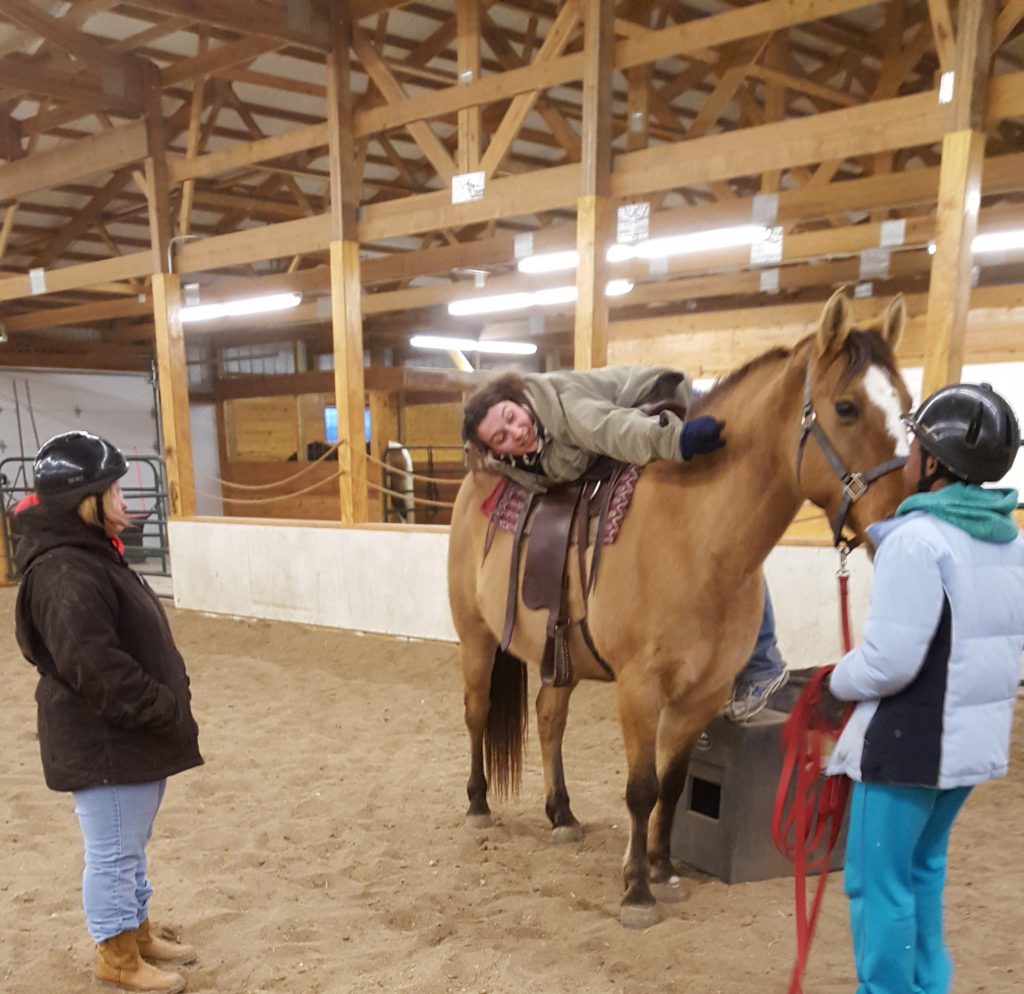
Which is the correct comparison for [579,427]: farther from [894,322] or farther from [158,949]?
[158,949]

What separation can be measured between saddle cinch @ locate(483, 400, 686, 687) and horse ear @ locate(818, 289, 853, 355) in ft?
1.94

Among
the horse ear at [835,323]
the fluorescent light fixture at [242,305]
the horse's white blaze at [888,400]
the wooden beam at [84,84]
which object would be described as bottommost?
the horse's white blaze at [888,400]

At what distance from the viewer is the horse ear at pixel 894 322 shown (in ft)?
5.92

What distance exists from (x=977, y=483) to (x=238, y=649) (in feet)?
16.5

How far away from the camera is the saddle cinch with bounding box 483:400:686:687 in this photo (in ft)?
7.50

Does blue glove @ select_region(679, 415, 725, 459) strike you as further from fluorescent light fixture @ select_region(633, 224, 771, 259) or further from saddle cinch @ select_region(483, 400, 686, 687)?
fluorescent light fixture @ select_region(633, 224, 771, 259)

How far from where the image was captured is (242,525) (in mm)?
6215

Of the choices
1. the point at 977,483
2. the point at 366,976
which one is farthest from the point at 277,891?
the point at 977,483

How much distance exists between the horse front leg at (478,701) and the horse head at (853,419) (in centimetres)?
147

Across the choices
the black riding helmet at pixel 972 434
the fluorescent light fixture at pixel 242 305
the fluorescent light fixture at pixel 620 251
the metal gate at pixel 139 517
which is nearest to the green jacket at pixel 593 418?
the black riding helmet at pixel 972 434

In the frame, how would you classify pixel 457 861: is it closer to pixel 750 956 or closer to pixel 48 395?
pixel 750 956

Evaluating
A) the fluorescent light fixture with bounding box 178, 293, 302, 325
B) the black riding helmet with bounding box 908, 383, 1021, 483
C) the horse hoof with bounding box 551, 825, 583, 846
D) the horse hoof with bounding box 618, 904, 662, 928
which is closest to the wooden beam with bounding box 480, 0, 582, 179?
the fluorescent light fixture with bounding box 178, 293, 302, 325

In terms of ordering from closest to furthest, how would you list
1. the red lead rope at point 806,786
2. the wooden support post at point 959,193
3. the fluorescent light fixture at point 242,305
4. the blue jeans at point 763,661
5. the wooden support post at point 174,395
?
the red lead rope at point 806,786, the blue jeans at point 763,661, the wooden support post at point 959,193, the wooden support post at point 174,395, the fluorescent light fixture at point 242,305

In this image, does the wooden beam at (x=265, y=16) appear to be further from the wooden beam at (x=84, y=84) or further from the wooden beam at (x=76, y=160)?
the wooden beam at (x=76, y=160)
